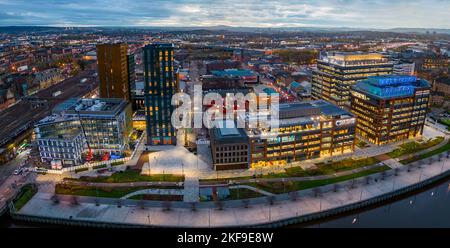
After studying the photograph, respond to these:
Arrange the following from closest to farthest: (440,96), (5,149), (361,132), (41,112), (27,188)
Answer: (27,188) < (5,149) < (361,132) < (41,112) < (440,96)

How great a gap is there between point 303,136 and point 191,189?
154 ft

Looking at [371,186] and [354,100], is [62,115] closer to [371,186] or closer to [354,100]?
[371,186]

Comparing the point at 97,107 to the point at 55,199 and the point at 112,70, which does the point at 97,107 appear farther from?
the point at 55,199

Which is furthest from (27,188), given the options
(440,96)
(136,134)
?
(440,96)

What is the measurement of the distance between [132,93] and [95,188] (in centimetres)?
8979

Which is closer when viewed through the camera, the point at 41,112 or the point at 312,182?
the point at 312,182

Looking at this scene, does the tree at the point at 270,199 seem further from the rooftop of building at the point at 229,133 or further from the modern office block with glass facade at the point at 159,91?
the modern office block with glass facade at the point at 159,91

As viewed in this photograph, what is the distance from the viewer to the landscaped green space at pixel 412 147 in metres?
125

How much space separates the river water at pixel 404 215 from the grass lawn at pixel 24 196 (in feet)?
15.0

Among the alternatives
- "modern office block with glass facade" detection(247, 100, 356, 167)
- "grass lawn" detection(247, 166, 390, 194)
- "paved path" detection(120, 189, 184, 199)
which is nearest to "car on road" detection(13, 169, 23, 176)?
"paved path" detection(120, 189, 184, 199)

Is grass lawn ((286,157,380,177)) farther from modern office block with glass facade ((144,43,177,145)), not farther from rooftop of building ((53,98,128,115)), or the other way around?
rooftop of building ((53,98,128,115))

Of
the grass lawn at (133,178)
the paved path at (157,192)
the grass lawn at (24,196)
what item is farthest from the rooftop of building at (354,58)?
the grass lawn at (24,196)

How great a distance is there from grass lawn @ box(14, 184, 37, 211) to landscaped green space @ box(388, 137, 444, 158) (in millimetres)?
127448

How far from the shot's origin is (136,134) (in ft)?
487
